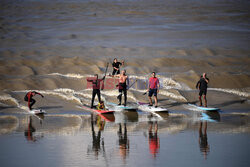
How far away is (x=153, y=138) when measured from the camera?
1235 centimetres

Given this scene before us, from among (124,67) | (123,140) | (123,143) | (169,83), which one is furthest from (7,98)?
(124,67)

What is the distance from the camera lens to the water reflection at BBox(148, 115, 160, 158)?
10773mm

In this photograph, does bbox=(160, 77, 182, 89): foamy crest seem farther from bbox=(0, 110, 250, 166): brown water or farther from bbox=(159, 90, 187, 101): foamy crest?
bbox=(0, 110, 250, 166): brown water

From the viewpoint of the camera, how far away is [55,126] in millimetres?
14805

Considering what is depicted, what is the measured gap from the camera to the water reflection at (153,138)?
10773 mm

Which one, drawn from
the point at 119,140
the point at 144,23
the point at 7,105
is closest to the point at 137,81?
the point at 7,105

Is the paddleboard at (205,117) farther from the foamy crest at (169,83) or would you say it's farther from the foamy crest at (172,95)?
the foamy crest at (169,83)

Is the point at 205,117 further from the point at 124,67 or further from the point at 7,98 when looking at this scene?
the point at 124,67

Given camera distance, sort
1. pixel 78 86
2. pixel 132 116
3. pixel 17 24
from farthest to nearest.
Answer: pixel 17 24 < pixel 78 86 < pixel 132 116

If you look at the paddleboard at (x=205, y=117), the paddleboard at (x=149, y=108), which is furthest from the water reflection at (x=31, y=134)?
the paddleboard at (x=205, y=117)

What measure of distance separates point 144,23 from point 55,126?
167 feet

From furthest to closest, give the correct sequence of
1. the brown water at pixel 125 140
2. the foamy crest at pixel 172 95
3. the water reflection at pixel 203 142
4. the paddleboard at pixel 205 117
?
the foamy crest at pixel 172 95 < the paddleboard at pixel 205 117 < the water reflection at pixel 203 142 < the brown water at pixel 125 140

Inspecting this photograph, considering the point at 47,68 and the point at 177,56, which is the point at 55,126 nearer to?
the point at 47,68

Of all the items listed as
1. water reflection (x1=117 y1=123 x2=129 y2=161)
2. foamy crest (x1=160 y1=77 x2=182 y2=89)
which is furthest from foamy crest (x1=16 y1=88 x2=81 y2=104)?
water reflection (x1=117 y1=123 x2=129 y2=161)
